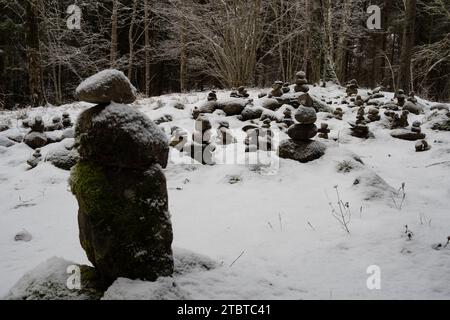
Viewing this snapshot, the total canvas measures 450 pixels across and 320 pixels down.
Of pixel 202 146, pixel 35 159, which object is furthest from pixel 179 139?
pixel 35 159

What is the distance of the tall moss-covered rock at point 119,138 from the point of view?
2.92 meters

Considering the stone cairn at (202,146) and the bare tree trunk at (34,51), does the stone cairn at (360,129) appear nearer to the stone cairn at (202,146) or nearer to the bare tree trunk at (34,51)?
the stone cairn at (202,146)

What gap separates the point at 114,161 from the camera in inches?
116

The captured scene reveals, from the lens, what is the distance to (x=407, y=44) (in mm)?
11938

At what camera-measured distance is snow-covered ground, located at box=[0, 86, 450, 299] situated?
3219mm

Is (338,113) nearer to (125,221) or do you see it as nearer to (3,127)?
(125,221)

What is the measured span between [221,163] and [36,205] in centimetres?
338

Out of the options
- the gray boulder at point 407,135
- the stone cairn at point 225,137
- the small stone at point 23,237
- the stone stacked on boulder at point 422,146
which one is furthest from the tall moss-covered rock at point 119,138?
the gray boulder at point 407,135

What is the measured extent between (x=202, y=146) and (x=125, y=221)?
4680mm

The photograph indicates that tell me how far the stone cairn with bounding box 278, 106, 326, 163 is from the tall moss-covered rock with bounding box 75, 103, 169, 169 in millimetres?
4445

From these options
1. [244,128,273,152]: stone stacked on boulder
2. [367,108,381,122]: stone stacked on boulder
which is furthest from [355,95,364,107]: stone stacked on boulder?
[244,128,273,152]: stone stacked on boulder

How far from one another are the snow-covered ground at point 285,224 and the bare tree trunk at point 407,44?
435 centimetres

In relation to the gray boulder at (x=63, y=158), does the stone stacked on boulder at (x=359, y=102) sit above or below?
above
